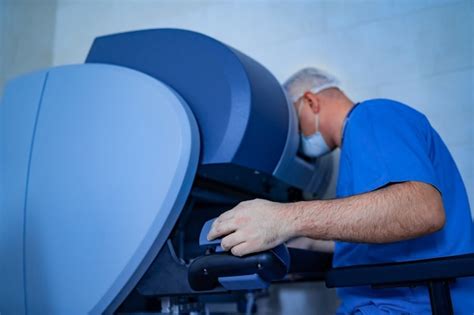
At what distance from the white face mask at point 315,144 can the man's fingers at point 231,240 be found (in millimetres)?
519

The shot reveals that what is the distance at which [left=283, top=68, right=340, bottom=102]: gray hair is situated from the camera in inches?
50.8

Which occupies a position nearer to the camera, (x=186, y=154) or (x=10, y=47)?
(x=186, y=154)

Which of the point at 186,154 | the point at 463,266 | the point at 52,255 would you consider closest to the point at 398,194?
the point at 463,266

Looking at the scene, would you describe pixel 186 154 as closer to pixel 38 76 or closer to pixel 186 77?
pixel 186 77

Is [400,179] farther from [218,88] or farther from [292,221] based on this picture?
[218,88]

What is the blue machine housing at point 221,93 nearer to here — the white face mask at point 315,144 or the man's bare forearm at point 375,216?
the white face mask at point 315,144

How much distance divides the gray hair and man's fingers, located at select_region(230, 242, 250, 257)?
22.9 inches

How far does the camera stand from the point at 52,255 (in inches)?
38.7

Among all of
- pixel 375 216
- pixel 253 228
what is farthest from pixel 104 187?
pixel 375 216

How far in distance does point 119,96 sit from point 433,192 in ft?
2.23

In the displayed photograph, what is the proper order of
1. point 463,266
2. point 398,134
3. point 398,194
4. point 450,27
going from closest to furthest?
point 463,266
point 398,194
point 398,134
point 450,27

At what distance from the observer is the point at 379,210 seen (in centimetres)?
84

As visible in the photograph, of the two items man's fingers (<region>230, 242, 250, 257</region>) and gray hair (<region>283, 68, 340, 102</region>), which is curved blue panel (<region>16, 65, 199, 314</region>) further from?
gray hair (<region>283, 68, 340, 102</region>)

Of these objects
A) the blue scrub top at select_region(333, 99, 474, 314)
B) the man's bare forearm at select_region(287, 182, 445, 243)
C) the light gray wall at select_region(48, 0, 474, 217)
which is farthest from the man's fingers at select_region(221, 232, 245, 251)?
the light gray wall at select_region(48, 0, 474, 217)
